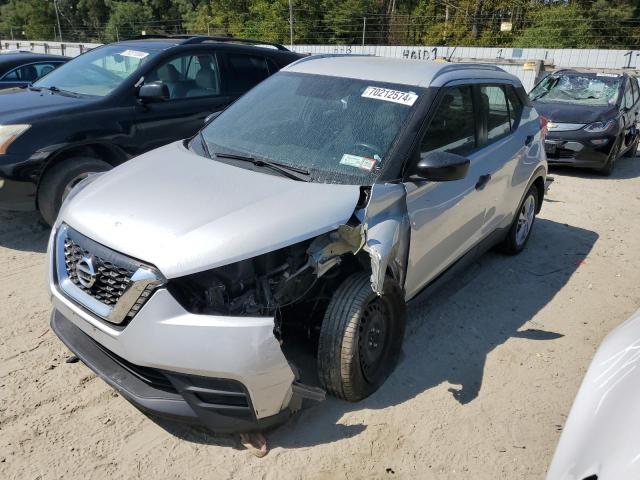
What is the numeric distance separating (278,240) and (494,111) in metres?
2.59

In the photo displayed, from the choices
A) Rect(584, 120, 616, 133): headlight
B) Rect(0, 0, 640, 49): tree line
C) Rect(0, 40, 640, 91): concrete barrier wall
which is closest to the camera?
Rect(584, 120, 616, 133): headlight

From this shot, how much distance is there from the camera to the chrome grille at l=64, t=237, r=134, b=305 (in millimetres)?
2354

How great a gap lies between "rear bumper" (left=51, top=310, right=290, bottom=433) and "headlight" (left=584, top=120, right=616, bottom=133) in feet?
26.4

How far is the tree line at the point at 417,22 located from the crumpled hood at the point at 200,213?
95.9 ft

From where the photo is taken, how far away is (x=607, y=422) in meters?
1.85

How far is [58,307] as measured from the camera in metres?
2.71

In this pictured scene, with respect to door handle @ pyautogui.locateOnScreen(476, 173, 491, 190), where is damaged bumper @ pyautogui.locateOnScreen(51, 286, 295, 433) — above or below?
below

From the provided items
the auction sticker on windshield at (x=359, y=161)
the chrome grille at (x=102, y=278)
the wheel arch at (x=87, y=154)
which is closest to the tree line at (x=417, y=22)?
the wheel arch at (x=87, y=154)

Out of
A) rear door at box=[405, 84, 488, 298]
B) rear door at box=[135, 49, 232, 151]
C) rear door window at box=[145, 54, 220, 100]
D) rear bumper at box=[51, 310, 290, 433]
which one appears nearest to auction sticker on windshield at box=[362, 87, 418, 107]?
rear door at box=[405, 84, 488, 298]

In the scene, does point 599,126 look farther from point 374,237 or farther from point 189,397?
point 189,397

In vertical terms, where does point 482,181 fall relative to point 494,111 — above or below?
below

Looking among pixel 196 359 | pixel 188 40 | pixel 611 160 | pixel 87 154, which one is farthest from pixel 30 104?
pixel 611 160

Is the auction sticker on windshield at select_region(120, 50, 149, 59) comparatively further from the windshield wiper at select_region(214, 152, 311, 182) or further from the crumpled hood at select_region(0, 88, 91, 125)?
the windshield wiper at select_region(214, 152, 311, 182)

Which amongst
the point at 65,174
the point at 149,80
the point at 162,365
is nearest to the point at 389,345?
the point at 162,365
